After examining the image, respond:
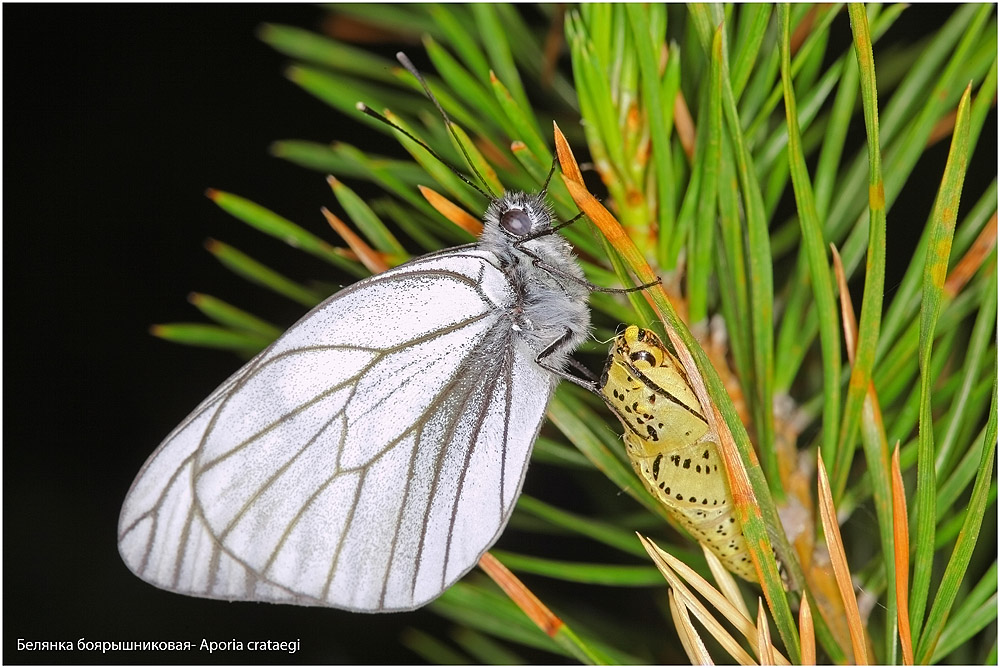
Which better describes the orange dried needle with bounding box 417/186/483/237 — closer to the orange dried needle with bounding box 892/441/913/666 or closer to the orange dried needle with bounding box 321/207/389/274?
the orange dried needle with bounding box 321/207/389/274

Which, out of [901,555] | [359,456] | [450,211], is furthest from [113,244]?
[901,555]

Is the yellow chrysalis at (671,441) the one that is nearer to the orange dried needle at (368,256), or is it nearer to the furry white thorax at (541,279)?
the furry white thorax at (541,279)

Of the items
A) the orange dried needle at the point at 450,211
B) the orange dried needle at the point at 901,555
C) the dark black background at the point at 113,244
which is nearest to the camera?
the orange dried needle at the point at 901,555

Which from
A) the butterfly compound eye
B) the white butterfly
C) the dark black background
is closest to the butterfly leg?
the white butterfly

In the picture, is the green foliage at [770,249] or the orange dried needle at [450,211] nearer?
the green foliage at [770,249]

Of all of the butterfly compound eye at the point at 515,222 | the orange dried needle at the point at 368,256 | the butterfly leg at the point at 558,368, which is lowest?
the butterfly leg at the point at 558,368

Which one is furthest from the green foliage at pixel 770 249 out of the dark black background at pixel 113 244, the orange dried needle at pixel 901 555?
the dark black background at pixel 113 244
